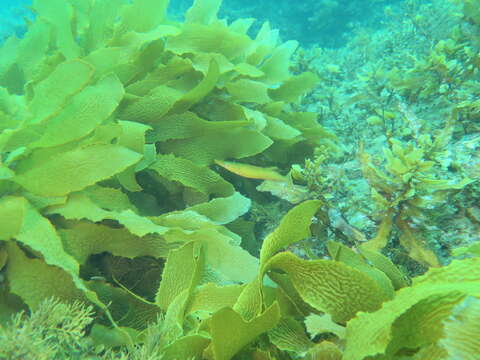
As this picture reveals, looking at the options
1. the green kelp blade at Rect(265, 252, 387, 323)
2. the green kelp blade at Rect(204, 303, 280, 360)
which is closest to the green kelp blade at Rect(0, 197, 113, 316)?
the green kelp blade at Rect(204, 303, 280, 360)

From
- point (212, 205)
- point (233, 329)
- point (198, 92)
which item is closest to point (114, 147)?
point (212, 205)

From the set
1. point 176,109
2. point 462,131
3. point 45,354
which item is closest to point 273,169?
point 176,109

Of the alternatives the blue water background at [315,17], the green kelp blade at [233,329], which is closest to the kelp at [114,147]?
the green kelp blade at [233,329]

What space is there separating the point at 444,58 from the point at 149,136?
1678 millimetres

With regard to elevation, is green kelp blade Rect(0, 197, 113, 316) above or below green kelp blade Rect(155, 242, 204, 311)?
below

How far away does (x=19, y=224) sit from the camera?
1167 mm

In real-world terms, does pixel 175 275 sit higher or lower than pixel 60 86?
lower

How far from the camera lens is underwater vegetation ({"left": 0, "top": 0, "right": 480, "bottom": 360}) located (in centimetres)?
84

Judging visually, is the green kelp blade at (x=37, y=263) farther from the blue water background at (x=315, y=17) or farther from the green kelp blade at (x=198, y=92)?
the blue water background at (x=315, y=17)

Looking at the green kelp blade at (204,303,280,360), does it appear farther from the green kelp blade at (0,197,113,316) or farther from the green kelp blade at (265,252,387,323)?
the green kelp blade at (0,197,113,316)

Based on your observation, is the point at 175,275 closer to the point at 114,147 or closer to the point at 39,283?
the point at 39,283

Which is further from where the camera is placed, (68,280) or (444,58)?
(444,58)

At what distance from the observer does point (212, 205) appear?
154 cm

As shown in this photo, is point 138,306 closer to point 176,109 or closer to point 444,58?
point 176,109
